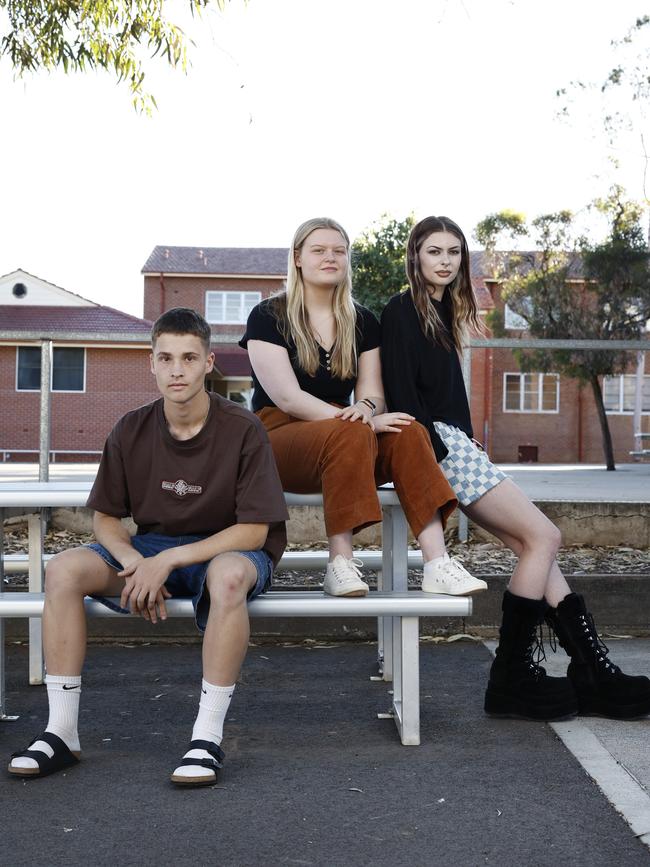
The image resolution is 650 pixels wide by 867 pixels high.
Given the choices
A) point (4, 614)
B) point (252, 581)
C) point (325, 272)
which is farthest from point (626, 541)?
point (4, 614)

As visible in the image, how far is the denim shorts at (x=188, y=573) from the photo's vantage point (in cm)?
327

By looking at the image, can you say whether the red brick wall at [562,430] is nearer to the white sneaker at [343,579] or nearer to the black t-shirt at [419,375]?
the black t-shirt at [419,375]

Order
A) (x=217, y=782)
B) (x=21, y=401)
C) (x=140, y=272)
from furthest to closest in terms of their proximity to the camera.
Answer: (x=140, y=272)
(x=21, y=401)
(x=217, y=782)

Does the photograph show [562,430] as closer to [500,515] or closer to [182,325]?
[500,515]

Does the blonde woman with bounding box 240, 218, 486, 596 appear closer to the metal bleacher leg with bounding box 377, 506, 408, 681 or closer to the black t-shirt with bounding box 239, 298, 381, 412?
the black t-shirt with bounding box 239, 298, 381, 412

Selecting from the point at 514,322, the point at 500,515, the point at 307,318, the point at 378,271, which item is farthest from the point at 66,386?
the point at 514,322

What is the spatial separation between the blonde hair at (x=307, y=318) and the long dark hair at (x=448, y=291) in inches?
10.0

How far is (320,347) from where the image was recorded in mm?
3939

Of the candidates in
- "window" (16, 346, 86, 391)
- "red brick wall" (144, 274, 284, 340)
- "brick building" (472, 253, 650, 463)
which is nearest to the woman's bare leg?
"window" (16, 346, 86, 391)

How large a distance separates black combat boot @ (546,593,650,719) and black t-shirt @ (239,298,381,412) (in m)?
1.16

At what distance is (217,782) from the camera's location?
3.08m

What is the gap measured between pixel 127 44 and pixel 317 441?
13.8 ft

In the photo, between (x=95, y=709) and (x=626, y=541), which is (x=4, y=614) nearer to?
(x=95, y=709)

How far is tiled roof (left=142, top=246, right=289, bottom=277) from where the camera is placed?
40.2 m
